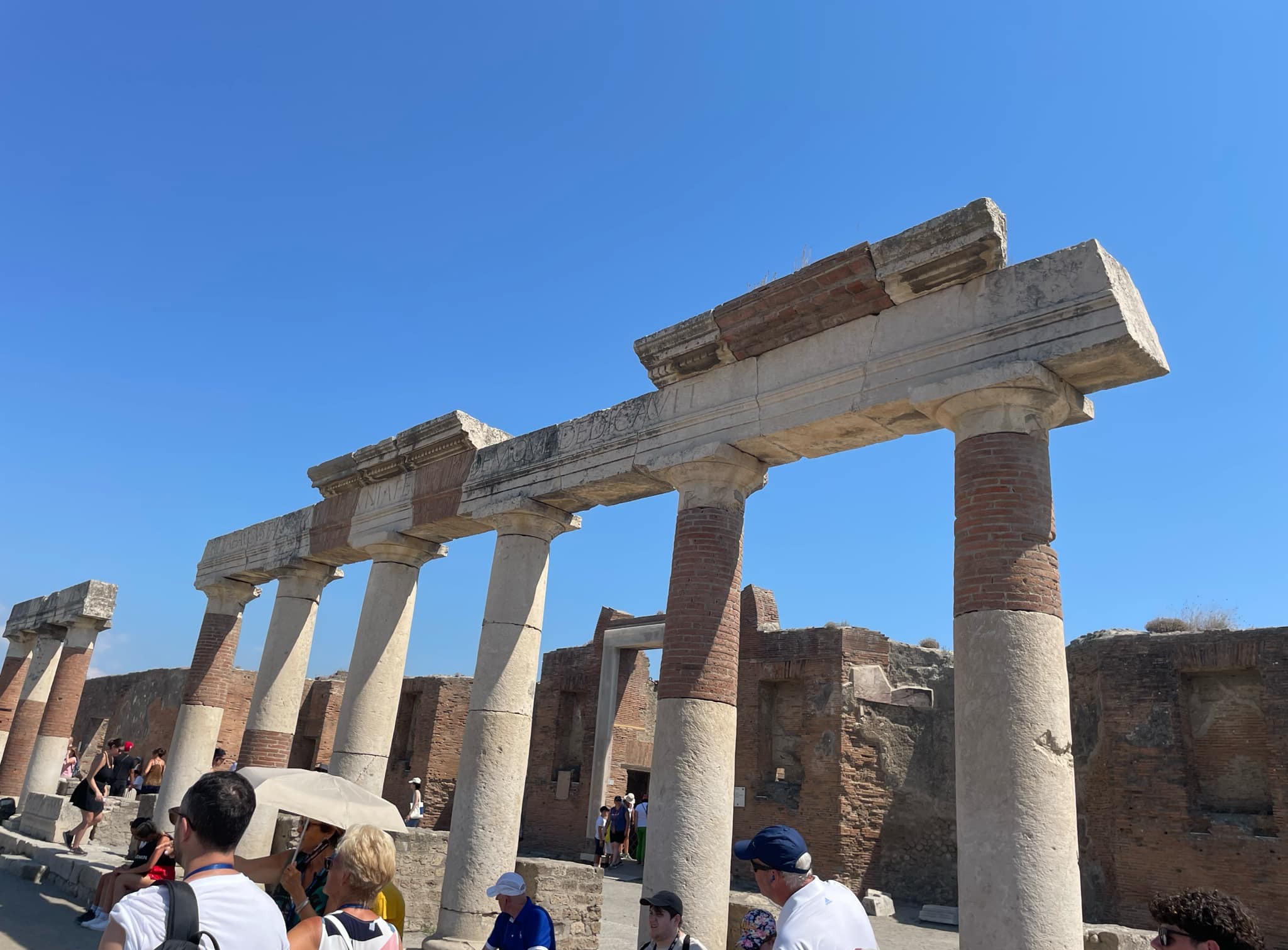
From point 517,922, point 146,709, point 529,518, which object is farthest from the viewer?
point 146,709

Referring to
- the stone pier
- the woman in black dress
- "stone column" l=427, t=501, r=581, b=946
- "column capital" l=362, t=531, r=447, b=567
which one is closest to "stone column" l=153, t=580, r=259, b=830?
the woman in black dress

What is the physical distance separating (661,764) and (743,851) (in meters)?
3.78

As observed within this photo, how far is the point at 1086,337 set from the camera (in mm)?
5844

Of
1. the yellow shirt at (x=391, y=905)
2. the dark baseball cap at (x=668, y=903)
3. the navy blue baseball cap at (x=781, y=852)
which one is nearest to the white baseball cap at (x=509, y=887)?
the yellow shirt at (x=391, y=905)

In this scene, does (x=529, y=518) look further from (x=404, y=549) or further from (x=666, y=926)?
(x=666, y=926)

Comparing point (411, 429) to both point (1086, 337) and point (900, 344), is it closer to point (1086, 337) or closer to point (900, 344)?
point (900, 344)

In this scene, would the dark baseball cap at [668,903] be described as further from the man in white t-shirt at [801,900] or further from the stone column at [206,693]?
the stone column at [206,693]

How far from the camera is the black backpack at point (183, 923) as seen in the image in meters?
2.44

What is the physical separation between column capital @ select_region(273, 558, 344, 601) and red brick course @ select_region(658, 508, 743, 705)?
7.08 meters

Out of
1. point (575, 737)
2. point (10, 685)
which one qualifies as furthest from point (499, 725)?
point (10, 685)

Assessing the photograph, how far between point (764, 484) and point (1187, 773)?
30.8 ft

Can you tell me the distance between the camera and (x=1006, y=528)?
5848mm

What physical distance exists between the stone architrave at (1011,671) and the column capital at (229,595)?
11719 mm

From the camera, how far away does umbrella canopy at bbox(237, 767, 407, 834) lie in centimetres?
589
